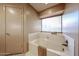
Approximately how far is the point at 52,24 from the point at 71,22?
0.62 feet

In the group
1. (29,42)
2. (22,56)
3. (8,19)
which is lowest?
(22,56)

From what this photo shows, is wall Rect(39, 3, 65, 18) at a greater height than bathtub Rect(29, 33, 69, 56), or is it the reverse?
wall Rect(39, 3, 65, 18)

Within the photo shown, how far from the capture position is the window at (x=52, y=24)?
4.13ft

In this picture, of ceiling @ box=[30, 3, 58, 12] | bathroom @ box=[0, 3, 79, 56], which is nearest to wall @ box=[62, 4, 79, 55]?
bathroom @ box=[0, 3, 79, 56]

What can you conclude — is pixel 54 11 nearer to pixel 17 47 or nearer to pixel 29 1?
pixel 29 1

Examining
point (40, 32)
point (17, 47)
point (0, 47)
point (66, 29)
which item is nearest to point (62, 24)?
point (66, 29)

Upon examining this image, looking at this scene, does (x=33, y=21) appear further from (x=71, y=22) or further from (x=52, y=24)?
(x=71, y=22)

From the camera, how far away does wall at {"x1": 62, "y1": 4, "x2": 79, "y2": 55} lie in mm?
1213

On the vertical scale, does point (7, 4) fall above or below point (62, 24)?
above

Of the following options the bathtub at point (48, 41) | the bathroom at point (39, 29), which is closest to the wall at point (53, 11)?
the bathroom at point (39, 29)

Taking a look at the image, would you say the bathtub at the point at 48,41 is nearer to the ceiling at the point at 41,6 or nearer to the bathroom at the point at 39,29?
the bathroom at the point at 39,29

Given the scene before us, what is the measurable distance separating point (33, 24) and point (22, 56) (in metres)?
0.34

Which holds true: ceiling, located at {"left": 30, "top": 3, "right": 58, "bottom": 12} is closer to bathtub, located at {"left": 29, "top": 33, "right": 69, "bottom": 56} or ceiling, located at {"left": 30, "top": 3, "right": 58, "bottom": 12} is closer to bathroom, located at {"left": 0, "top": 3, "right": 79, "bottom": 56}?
bathroom, located at {"left": 0, "top": 3, "right": 79, "bottom": 56}

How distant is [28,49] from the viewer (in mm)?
1295
